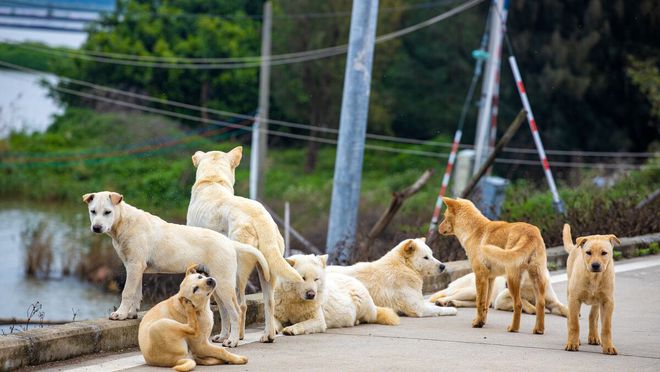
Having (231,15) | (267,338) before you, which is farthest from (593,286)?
(231,15)

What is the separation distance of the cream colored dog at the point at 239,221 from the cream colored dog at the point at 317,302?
0.37m

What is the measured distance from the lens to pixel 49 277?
2856cm

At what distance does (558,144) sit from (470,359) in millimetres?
35387

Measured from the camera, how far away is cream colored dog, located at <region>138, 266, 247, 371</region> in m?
8.22

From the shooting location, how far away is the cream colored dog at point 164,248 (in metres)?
9.12

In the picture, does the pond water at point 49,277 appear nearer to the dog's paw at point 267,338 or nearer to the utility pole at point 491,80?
the utility pole at point 491,80

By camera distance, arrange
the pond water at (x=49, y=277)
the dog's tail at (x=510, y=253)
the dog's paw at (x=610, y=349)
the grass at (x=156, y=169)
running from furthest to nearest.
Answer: the grass at (x=156, y=169), the pond water at (x=49, y=277), the dog's tail at (x=510, y=253), the dog's paw at (x=610, y=349)

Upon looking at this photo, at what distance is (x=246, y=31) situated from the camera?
172 ft

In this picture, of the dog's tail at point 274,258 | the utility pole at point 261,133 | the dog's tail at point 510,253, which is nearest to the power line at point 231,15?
the utility pole at point 261,133

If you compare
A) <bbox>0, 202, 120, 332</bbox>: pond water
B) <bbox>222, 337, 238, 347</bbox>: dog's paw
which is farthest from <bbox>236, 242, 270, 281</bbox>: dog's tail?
<bbox>0, 202, 120, 332</bbox>: pond water

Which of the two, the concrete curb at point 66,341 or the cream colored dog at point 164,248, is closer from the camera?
the concrete curb at point 66,341

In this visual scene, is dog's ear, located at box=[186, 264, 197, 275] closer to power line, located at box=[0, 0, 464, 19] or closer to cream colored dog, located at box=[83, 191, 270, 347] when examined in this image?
cream colored dog, located at box=[83, 191, 270, 347]

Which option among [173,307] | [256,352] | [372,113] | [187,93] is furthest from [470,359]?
[187,93]

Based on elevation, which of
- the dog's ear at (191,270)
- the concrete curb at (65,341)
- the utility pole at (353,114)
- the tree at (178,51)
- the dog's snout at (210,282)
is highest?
the tree at (178,51)
